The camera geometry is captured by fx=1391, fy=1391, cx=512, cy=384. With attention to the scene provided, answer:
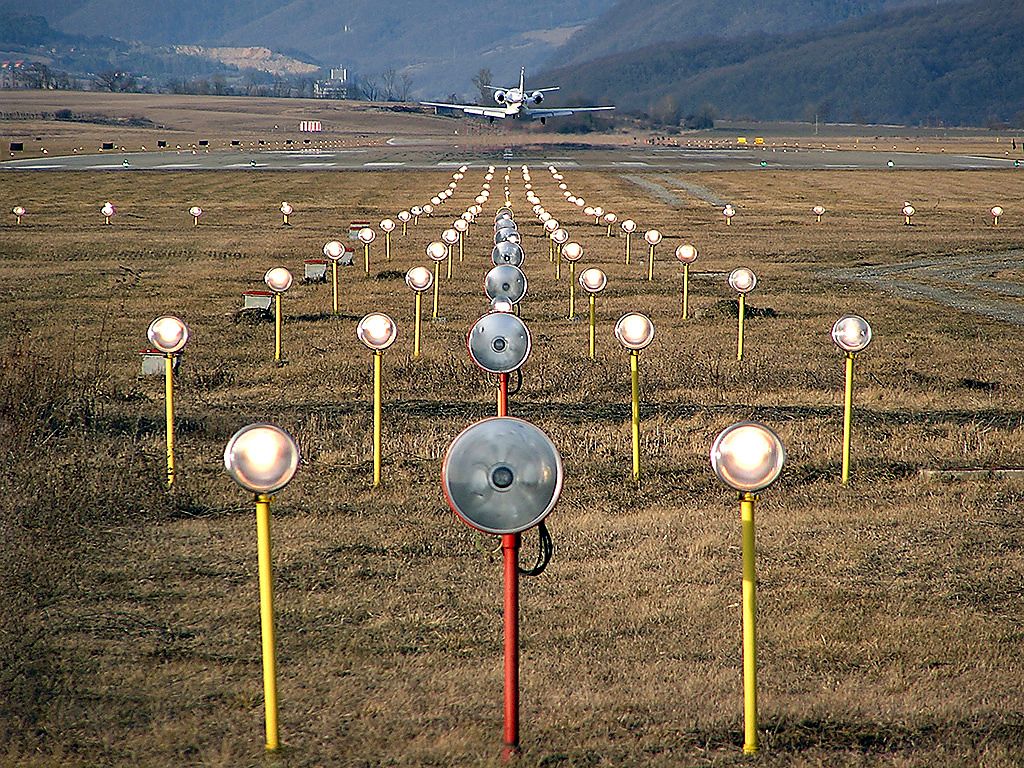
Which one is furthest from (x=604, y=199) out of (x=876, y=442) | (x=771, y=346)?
(x=876, y=442)

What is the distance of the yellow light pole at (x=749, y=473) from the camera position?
28.4 ft

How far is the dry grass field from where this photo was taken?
30.5 feet

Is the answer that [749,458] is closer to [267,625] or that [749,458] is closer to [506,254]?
[267,625]

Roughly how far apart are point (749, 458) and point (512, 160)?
92934 millimetres

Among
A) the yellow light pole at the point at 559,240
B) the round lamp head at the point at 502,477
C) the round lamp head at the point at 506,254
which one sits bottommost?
the round lamp head at the point at 502,477

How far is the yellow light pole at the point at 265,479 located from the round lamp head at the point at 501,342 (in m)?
6.26

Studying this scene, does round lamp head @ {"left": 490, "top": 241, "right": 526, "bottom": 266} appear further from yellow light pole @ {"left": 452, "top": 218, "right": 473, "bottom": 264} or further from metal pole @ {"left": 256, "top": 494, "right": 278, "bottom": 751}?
metal pole @ {"left": 256, "top": 494, "right": 278, "bottom": 751}

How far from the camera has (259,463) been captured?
8625 millimetres

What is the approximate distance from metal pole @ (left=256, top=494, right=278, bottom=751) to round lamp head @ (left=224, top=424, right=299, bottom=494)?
3.8 inches

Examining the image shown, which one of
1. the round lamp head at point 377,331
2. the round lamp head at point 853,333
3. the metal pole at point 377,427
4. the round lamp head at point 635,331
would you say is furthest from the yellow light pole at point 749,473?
the round lamp head at point 377,331

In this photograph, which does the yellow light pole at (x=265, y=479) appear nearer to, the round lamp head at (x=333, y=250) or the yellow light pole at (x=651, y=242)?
the round lamp head at (x=333, y=250)

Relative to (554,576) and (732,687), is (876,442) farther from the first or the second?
(732,687)

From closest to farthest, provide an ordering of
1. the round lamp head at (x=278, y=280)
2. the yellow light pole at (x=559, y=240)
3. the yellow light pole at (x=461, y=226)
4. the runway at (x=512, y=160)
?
the round lamp head at (x=278, y=280)
the yellow light pole at (x=559, y=240)
the yellow light pole at (x=461, y=226)
the runway at (x=512, y=160)

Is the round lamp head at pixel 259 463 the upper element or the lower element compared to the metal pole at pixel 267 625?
upper
